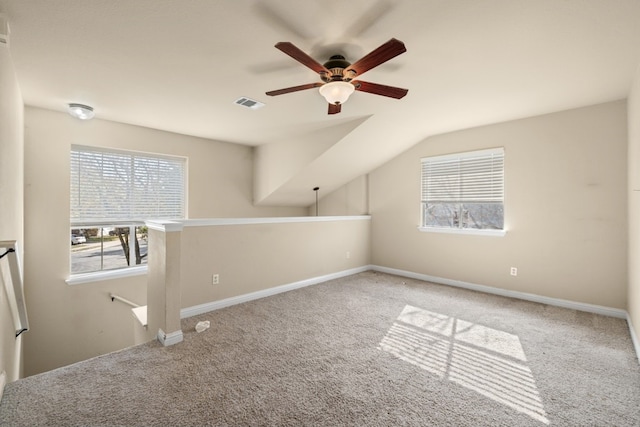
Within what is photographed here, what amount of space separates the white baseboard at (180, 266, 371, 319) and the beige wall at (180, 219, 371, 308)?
0.05 m

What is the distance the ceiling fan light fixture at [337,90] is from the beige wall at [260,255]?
197 centimetres

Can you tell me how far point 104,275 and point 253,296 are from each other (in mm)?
2078

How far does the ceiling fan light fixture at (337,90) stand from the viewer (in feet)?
7.95

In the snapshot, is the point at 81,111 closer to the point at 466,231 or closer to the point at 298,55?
the point at 298,55

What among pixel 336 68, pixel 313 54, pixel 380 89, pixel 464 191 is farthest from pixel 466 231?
pixel 313 54

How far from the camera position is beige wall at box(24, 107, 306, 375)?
11.5ft

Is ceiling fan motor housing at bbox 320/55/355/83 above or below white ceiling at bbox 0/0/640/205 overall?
below

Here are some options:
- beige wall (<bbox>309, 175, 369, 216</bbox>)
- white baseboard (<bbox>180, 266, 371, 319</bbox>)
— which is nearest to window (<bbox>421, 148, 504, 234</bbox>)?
beige wall (<bbox>309, 175, 369, 216</bbox>)

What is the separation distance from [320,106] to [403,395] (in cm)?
302

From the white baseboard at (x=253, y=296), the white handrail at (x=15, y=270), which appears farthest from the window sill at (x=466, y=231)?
the white handrail at (x=15, y=270)

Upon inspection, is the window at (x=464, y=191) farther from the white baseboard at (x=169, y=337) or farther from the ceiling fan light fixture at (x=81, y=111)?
the ceiling fan light fixture at (x=81, y=111)

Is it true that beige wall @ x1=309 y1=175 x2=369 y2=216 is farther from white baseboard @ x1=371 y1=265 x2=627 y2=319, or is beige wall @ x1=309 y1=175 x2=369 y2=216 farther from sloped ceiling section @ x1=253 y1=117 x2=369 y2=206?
white baseboard @ x1=371 y1=265 x2=627 y2=319

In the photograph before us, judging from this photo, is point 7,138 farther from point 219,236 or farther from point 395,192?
point 395,192

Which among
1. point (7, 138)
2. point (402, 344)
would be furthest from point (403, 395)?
point (7, 138)
